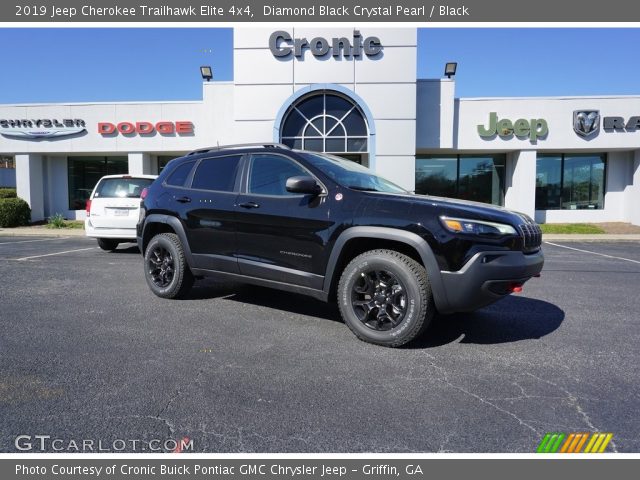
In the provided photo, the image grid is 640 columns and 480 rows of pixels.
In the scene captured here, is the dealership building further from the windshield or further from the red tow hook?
the red tow hook

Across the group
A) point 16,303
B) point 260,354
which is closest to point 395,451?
point 260,354

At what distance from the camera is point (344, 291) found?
3820 mm

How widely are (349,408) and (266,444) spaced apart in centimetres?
61

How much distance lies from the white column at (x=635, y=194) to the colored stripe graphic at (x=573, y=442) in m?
20.1

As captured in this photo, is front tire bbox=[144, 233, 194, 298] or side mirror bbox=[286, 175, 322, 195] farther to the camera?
front tire bbox=[144, 233, 194, 298]

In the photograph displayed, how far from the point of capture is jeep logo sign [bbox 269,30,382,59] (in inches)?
612

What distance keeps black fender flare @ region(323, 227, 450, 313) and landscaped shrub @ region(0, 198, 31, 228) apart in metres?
18.8

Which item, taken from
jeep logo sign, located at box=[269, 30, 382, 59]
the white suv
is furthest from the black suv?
jeep logo sign, located at box=[269, 30, 382, 59]

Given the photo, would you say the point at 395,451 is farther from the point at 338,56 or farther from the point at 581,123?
the point at 581,123

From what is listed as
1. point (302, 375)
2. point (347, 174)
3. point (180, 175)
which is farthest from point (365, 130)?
point (302, 375)

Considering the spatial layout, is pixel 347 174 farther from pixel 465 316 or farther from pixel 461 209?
pixel 465 316

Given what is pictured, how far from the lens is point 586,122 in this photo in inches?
684

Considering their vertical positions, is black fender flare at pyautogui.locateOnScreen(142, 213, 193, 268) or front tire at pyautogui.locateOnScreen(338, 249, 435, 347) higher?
black fender flare at pyautogui.locateOnScreen(142, 213, 193, 268)

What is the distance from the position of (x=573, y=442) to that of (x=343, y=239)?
2.22 metres
